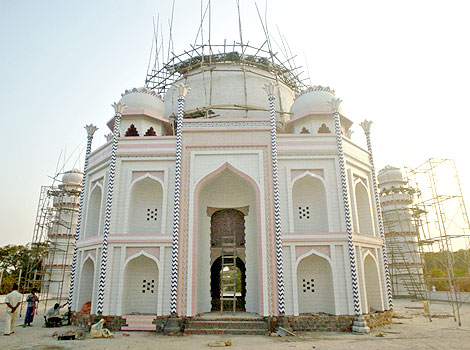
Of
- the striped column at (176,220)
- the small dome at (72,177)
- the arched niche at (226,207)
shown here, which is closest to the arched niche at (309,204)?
the arched niche at (226,207)

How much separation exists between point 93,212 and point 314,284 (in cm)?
985

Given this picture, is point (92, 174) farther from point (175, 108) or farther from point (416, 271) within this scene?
point (416, 271)

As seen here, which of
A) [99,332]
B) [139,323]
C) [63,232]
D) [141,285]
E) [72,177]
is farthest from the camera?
[72,177]

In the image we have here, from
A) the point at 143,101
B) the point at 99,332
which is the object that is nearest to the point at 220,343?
the point at 99,332

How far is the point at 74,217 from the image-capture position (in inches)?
1094

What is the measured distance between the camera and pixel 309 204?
13.4m

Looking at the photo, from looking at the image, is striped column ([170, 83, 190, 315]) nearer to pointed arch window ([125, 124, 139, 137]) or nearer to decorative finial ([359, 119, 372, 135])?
pointed arch window ([125, 124, 139, 137])

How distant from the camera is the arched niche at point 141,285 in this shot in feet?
40.2

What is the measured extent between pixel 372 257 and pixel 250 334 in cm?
594

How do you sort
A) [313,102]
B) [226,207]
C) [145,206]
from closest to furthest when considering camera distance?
[145,206]
[226,207]
[313,102]

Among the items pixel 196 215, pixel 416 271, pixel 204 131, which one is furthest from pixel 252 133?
pixel 416 271

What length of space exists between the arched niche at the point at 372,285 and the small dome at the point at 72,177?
77.8 feet

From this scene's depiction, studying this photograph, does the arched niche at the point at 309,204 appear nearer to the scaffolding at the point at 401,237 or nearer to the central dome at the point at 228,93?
the central dome at the point at 228,93

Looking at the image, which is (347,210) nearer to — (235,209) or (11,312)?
(235,209)
